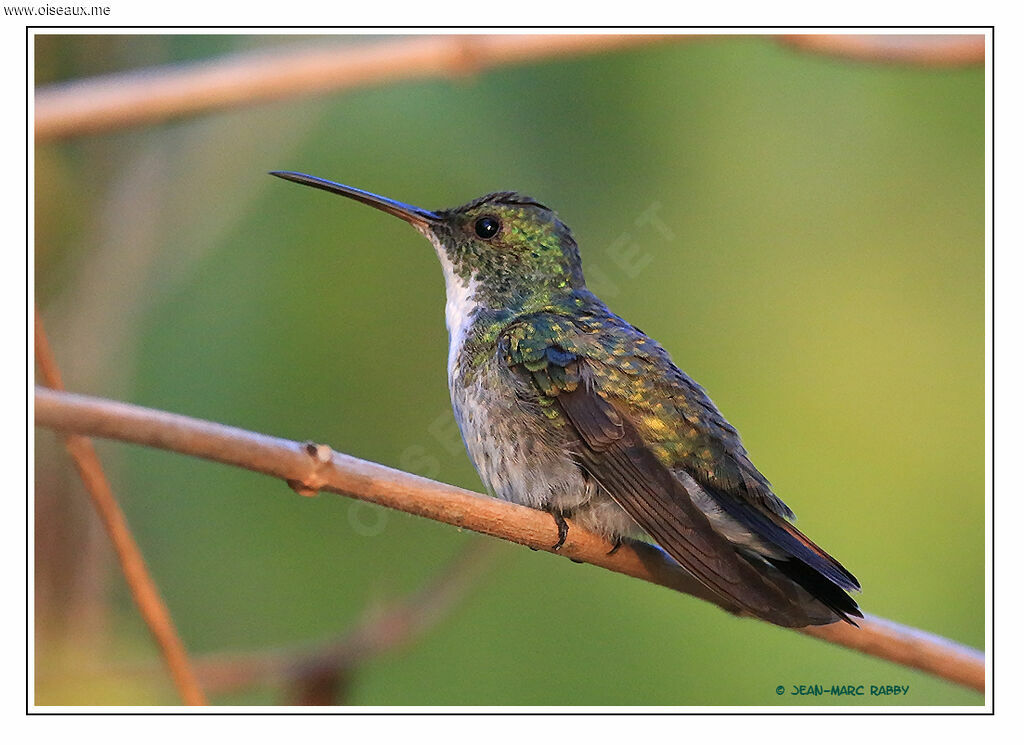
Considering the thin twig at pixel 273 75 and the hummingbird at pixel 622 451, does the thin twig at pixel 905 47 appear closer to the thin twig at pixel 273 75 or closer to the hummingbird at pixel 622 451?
the thin twig at pixel 273 75

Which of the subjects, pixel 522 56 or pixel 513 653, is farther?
pixel 513 653

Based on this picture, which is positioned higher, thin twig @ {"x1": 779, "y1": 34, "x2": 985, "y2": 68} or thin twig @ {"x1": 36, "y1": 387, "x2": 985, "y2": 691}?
thin twig @ {"x1": 779, "y1": 34, "x2": 985, "y2": 68}

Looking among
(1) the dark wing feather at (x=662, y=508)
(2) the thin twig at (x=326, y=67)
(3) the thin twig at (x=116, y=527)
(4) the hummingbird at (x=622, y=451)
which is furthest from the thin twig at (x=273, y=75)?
(1) the dark wing feather at (x=662, y=508)

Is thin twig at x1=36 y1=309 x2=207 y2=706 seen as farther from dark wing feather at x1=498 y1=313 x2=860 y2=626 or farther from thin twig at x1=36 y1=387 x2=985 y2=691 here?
dark wing feather at x1=498 y1=313 x2=860 y2=626

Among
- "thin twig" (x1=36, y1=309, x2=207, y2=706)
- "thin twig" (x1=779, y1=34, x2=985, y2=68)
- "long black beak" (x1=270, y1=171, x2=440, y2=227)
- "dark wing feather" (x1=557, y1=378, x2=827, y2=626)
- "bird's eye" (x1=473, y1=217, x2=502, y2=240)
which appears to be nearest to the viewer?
"thin twig" (x1=36, y1=309, x2=207, y2=706)

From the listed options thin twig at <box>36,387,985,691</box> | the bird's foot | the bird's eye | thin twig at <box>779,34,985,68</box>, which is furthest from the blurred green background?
the bird's eye
